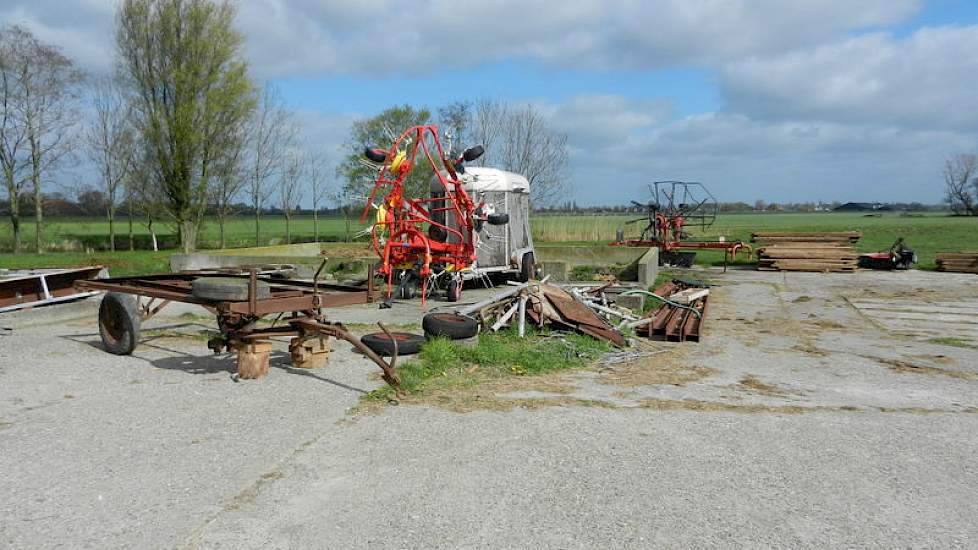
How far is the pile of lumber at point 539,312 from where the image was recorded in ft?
33.1

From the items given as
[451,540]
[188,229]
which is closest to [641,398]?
[451,540]

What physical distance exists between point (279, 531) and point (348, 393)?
3113mm

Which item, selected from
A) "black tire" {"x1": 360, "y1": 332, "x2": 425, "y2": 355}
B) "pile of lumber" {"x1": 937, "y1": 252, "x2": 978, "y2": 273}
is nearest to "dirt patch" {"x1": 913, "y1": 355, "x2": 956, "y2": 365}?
"black tire" {"x1": 360, "y1": 332, "x2": 425, "y2": 355}

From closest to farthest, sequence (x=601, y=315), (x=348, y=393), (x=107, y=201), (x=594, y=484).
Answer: (x=594, y=484) < (x=348, y=393) < (x=601, y=315) < (x=107, y=201)

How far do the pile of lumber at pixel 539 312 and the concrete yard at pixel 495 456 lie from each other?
1.03 meters

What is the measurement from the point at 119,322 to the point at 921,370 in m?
9.82

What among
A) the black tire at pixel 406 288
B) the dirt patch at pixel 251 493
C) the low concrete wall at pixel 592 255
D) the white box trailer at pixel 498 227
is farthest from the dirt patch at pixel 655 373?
the low concrete wall at pixel 592 255

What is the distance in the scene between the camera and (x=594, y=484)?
4.88 m

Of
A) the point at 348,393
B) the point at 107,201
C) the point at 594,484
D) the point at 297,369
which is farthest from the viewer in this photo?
the point at 107,201

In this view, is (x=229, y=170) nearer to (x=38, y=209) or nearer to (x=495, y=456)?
(x=38, y=209)

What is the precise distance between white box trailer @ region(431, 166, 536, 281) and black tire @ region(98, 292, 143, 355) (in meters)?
8.12

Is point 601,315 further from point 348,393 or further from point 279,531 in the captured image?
point 279,531

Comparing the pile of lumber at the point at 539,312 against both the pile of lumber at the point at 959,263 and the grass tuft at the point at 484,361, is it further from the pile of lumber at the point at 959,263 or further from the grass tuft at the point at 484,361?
the pile of lumber at the point at 959,263

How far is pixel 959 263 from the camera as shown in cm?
2295
